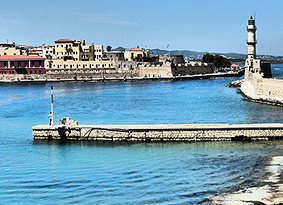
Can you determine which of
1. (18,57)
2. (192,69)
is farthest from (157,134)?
(192,69)

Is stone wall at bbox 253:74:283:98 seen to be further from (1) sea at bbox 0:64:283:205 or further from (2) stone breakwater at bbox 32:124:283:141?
(2) stone breakwater at bbox 32:124:283:141

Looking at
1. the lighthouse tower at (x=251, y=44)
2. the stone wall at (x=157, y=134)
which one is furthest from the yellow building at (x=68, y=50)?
the stone wall at (x=157, y=134)

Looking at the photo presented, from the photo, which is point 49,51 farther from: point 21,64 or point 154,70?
point 154,70

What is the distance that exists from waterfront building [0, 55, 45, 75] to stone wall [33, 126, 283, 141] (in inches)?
2345

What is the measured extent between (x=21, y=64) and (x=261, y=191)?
68.8m

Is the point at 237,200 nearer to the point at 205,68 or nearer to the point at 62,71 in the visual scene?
the point at 62,71

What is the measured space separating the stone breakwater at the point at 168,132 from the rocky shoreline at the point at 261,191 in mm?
3978

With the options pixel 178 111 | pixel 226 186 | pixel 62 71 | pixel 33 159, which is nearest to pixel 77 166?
pixel 33 159

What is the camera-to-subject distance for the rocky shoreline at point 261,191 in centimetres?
1055

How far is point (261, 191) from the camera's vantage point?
11.1m

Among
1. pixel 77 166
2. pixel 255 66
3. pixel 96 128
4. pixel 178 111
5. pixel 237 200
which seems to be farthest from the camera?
pixel 255 66

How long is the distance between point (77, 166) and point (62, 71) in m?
63.8

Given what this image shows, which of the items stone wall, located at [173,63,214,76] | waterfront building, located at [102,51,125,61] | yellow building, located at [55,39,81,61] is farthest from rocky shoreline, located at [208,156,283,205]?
waterfront building, located at [102,51,125,61]

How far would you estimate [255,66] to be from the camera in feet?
161
